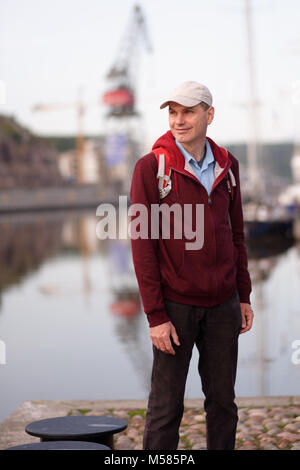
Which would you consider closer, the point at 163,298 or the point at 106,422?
the point at 163,298

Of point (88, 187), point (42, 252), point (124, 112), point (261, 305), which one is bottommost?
point (261, 305)

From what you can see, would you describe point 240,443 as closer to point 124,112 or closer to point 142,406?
point 142,406

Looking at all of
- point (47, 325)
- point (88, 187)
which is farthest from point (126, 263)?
point (88, 187)

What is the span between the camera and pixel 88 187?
74812 millimetres

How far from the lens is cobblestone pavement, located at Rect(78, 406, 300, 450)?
4133mm

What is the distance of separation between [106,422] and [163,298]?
0.89 metres

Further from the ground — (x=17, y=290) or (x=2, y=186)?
(x=2, y=186)

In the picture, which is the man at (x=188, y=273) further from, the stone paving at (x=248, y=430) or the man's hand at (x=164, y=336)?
the stone paving at (x=248, y=430)

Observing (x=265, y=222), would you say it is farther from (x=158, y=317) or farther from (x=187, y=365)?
(x=158, y=317)

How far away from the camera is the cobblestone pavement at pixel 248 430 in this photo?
413cm

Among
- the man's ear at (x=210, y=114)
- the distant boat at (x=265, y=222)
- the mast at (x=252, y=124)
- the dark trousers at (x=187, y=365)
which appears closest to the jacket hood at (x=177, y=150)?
the man's ear at (x=210, y=114)

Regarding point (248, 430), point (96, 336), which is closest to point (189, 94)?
point (248, 430)

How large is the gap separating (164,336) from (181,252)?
285mm

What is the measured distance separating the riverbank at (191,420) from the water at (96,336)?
1.54ft
